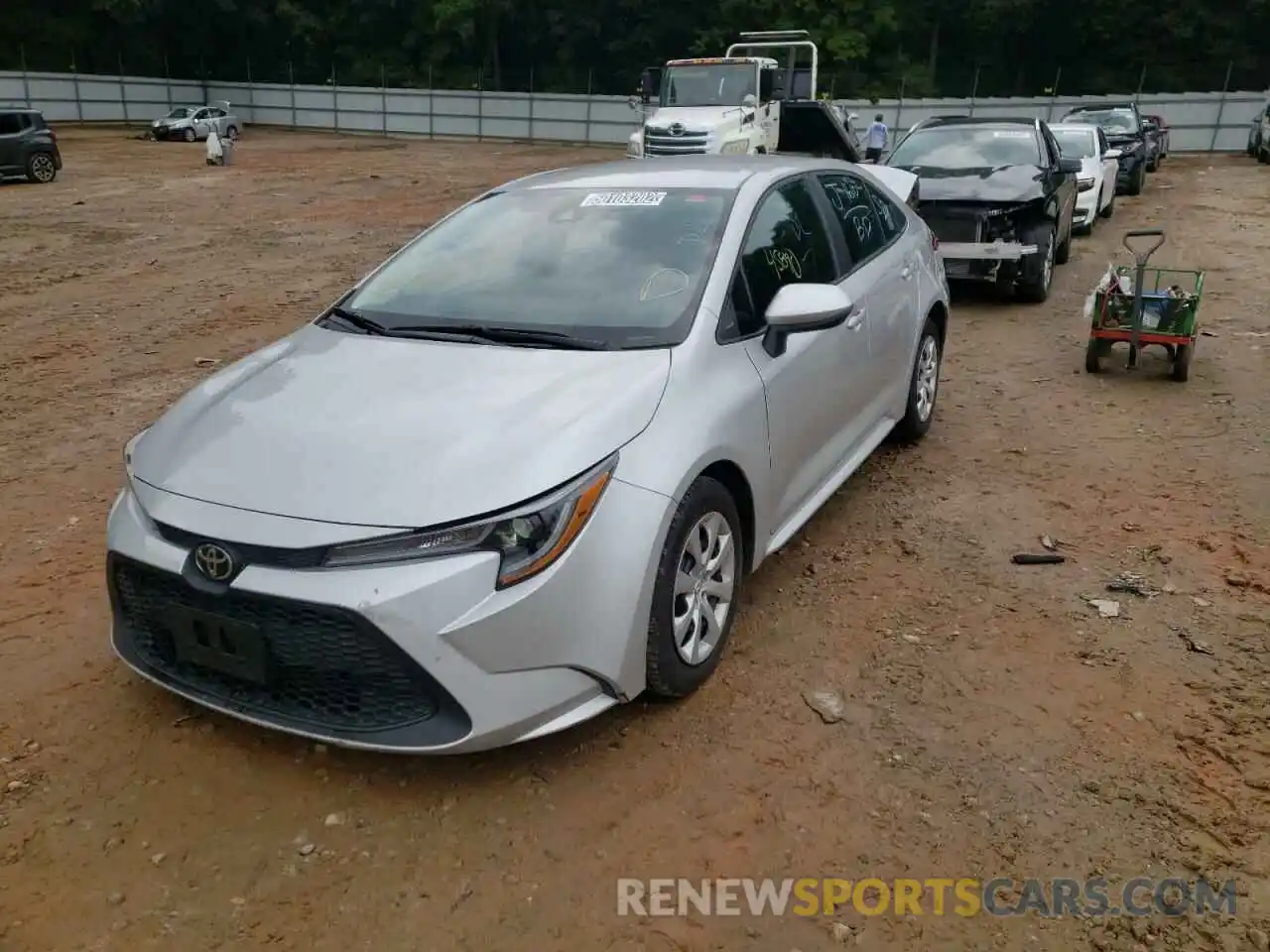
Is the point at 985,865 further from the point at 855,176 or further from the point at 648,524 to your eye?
the point at 855,176

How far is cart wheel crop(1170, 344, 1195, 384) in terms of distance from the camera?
21.5 feet

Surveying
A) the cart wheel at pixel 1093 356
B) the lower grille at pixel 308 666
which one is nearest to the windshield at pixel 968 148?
the cart wheel at pixel 1093 356

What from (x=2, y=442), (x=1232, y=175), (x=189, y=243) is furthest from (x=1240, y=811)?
(x=1232, y=175)

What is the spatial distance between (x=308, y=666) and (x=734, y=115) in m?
16.5

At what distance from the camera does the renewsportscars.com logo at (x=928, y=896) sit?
245cm

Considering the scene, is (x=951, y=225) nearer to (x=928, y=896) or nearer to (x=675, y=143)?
(x=928, y=896)

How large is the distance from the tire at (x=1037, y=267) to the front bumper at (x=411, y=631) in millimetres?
7329

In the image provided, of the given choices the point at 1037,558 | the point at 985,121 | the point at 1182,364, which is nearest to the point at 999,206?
the point at 985,121

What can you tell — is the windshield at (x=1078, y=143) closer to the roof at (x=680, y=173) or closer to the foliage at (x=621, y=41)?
the roof at (x=680, y=173)

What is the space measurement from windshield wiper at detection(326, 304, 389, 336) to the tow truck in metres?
14.3

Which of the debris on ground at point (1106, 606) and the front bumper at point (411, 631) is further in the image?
the debris on ground at point (1106, 606)

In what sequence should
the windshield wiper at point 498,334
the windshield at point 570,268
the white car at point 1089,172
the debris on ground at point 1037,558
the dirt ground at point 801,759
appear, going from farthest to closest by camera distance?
the white car at point 1089,172, the debris on ground at point 1037,558, the windshield at point 570,268, the windshield wiper at point 498,334, the dirt ground at point 801,759

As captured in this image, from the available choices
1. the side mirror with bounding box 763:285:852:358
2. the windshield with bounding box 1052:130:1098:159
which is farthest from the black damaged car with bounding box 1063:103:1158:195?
the side mirror with bounding box 763:285:852:358

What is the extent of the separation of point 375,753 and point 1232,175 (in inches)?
1011
